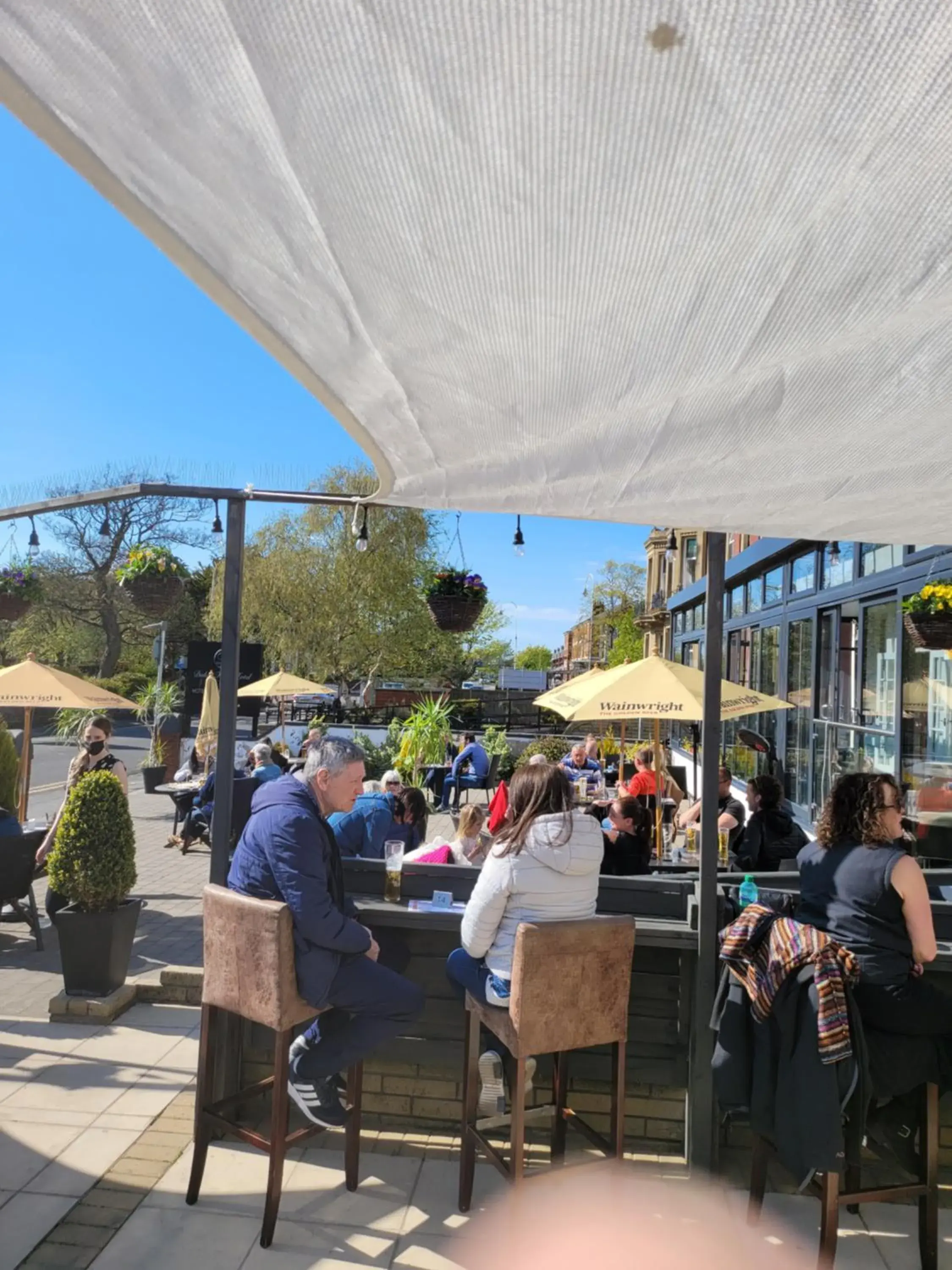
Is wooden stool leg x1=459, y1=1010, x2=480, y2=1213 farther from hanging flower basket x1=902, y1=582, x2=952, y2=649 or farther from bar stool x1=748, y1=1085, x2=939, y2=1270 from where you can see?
hanging flower basket x1=902, y1=582, x2=952, y2=649

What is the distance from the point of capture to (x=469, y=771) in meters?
12.9

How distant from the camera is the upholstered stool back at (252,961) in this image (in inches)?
117

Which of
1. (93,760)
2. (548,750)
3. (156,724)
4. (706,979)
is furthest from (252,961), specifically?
(156,724)

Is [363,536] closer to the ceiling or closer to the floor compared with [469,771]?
closer to the ceiling

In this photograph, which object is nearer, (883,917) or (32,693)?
(883,917)

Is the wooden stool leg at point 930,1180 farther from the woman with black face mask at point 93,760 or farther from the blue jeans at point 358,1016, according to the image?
the woman with black face mask at point 93,760

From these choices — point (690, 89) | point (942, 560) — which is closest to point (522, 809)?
point (690, 89)

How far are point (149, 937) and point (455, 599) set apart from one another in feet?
11.3

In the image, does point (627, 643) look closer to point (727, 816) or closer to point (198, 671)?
point (198, 671)

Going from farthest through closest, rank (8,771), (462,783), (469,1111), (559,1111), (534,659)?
(534,659) → (462,783) → (8,771) → (559,1111) → (469,1111)

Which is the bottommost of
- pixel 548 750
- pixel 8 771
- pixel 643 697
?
pixel 8 771

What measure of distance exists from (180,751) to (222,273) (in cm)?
1533

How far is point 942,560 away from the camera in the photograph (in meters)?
6.16

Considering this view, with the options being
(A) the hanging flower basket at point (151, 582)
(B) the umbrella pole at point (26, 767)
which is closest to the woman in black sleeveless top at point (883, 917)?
(A) the hanging flower basket at point (151, 582)
